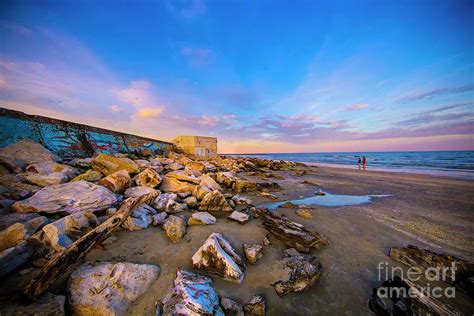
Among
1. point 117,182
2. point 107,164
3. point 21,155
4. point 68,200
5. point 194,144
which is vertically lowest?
point 68,200

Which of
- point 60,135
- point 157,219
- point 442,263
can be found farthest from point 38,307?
point 60,135

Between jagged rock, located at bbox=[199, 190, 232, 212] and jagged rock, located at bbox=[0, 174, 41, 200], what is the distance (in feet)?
10.5

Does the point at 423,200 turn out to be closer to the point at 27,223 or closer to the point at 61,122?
the point at 27,223

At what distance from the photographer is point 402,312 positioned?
1.44 metres

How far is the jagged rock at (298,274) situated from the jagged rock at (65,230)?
2585 mm

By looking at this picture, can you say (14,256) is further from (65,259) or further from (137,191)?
(137,191)

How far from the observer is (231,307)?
146 centimetres

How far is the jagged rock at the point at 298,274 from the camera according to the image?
5.69 ft

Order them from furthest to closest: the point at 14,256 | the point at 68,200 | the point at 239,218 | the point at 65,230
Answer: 1. the point at 239,218
2. the point at 68,200
3. the point at 65,230
4. the point at 14,256

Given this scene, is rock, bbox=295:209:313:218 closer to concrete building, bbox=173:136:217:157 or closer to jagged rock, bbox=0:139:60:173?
jagged rock, bbox=0:139:60:173

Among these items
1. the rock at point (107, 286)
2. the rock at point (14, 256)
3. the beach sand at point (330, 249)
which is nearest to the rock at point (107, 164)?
the beach sand at point (330, 249)

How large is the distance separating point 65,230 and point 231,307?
232cm

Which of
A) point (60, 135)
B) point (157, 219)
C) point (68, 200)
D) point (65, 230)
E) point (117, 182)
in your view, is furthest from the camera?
point (60, 135)

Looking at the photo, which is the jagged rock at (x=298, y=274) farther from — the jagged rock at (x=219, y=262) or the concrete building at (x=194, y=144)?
the concrete building at (x=194, y=144)
